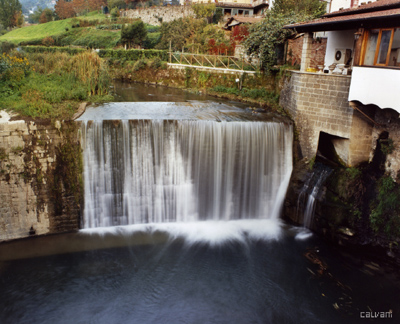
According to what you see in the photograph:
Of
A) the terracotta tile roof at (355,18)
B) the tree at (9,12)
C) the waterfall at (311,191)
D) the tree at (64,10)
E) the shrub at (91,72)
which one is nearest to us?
the terracotta tile roof at (355,18)

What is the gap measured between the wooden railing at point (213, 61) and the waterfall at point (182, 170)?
8705 mm

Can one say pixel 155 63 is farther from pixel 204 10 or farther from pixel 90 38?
pixel 90 38

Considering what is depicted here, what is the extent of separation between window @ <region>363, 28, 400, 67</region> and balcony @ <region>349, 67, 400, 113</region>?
375 millimetres

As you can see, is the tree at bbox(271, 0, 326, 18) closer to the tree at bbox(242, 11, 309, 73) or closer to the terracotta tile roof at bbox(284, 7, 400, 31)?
the tree at bbox(242, 11, 309, 73)

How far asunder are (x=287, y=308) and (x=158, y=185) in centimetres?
606

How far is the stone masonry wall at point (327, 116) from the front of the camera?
40.6ft

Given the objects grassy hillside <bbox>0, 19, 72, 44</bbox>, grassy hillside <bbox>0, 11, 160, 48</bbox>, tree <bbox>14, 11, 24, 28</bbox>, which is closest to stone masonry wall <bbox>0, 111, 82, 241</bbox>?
grassy hillside <bbox>0, 11, 160, 48</bbox>

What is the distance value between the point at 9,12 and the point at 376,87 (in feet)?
252

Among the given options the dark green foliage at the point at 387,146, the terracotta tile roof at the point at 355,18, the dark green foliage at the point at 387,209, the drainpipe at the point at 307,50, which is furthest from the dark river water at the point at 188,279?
the terracotta tile roof at the point at 355,18

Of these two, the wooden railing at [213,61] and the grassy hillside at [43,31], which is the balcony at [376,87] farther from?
the grassy hillside at [43,31]

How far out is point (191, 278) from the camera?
1064cm

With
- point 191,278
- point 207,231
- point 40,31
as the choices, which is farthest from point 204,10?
point 191,278

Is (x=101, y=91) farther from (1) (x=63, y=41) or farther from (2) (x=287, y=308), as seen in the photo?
(1) (x=63, y=41)

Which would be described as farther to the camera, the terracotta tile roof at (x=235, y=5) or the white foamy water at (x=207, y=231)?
the terracotta tile roof at (x=235, y=5)
